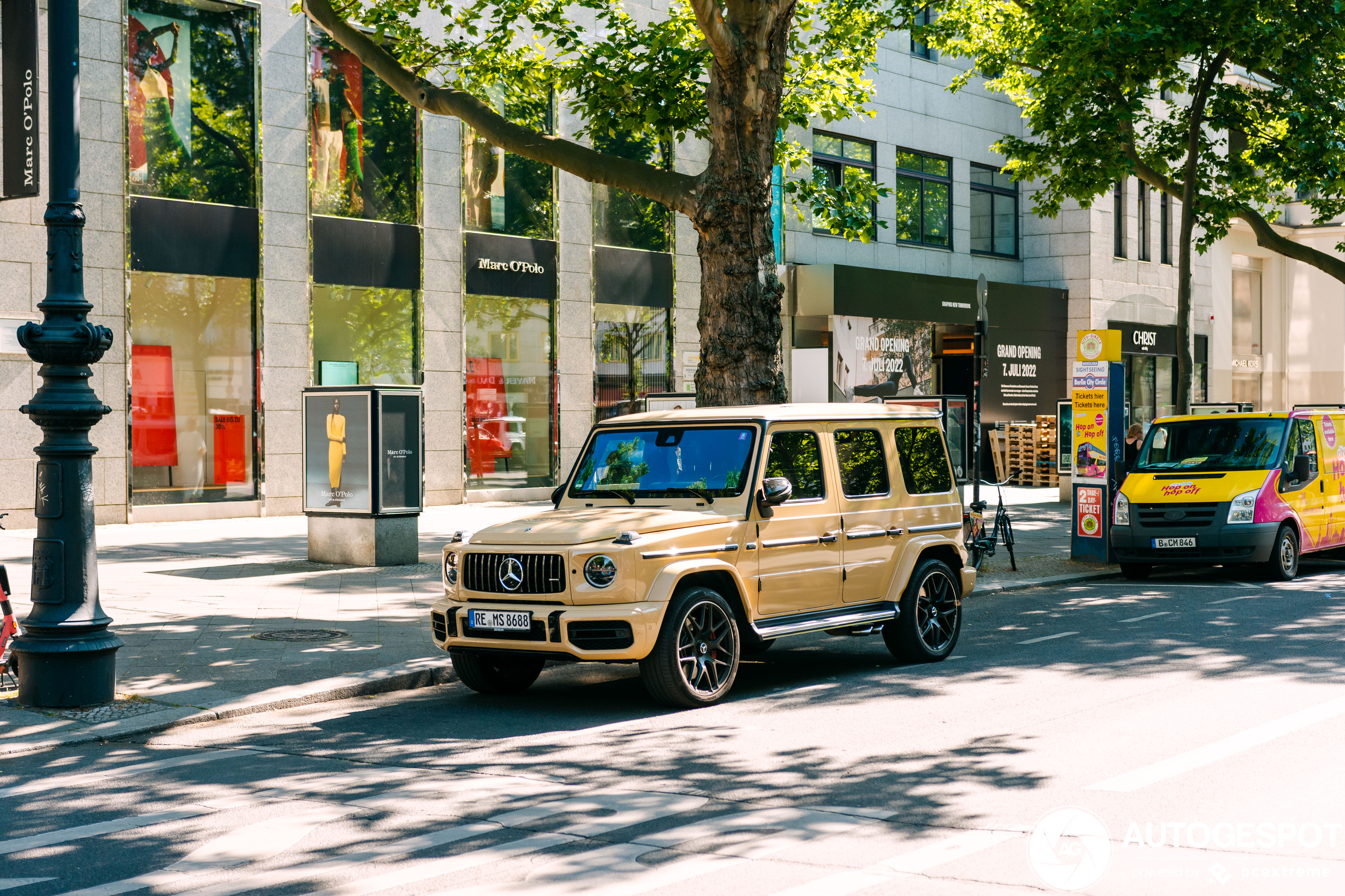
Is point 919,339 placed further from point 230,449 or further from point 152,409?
point 152,409

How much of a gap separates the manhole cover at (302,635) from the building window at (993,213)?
1064 inches

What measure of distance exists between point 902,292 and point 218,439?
A: 53.4 feet

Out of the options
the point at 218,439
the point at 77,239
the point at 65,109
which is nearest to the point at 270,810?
the point at 77,239

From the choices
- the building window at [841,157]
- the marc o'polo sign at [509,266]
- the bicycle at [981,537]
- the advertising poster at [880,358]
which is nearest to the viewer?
the bicycle at [981,537]

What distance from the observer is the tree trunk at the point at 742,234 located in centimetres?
1310

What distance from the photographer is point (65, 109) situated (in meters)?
8.20

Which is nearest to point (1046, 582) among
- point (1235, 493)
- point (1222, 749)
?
point (1235, 493)

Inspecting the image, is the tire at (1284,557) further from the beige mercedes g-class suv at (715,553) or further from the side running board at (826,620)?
the side running board at (826,620)

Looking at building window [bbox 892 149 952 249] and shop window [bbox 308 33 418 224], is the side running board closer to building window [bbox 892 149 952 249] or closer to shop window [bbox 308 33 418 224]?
shop window [bbox 308 33 418 224]

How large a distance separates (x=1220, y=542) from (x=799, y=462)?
774 centimetres

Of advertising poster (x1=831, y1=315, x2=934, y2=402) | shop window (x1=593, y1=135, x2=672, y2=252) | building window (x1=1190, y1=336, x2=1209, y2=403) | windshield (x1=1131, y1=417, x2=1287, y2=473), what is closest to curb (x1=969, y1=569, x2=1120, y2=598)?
windshield (x1=1131, y1=417, x2=1287, y2=473)

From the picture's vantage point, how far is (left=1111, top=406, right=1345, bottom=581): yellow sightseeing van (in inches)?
595

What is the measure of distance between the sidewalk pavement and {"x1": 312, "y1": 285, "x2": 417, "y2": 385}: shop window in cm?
284

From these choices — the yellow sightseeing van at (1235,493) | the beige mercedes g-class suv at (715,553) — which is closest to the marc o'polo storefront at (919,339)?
the yellow sightseeing van at (1235,493)
